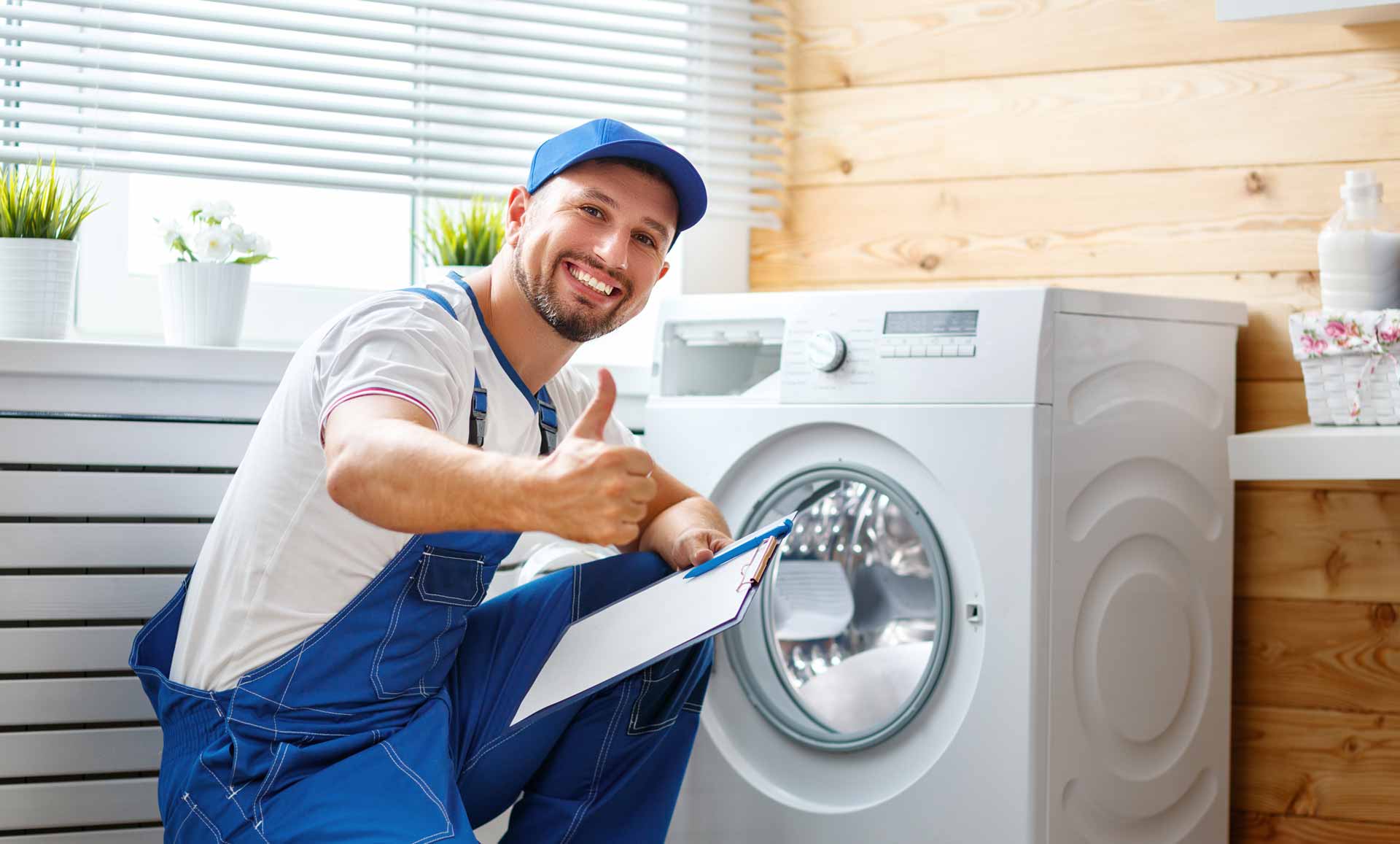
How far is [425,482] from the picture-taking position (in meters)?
1.09

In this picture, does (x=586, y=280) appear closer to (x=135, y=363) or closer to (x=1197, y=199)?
(x=135, y=363)

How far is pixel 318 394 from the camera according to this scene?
1401mm

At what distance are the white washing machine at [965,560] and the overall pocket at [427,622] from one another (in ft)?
1.93

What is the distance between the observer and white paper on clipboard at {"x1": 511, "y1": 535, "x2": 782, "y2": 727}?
1.35 meters

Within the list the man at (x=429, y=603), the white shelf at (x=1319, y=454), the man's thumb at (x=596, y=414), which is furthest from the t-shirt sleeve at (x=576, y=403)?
the white shelf at (x=1319, y=454)

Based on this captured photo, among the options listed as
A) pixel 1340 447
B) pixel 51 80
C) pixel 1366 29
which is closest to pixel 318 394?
pixel 51 80

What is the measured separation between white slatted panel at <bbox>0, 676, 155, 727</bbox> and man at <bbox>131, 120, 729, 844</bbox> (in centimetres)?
30

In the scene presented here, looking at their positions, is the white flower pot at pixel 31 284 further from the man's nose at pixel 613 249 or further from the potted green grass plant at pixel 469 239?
the man's nose at pixel 613 249

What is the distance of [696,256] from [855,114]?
1.35 ft

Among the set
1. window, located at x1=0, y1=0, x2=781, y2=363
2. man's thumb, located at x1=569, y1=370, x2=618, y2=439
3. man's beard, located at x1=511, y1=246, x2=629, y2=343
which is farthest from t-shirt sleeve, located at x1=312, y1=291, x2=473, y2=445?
window, located at x1=0, y1=0, x2=781, y2=363

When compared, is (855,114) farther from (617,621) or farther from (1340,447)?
(617,621)

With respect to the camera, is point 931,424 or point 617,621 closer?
point 617,621

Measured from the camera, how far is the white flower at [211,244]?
6.50ft

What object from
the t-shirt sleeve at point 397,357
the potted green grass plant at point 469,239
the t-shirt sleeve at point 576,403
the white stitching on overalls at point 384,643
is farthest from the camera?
the potted green grass plant at point 469,239
